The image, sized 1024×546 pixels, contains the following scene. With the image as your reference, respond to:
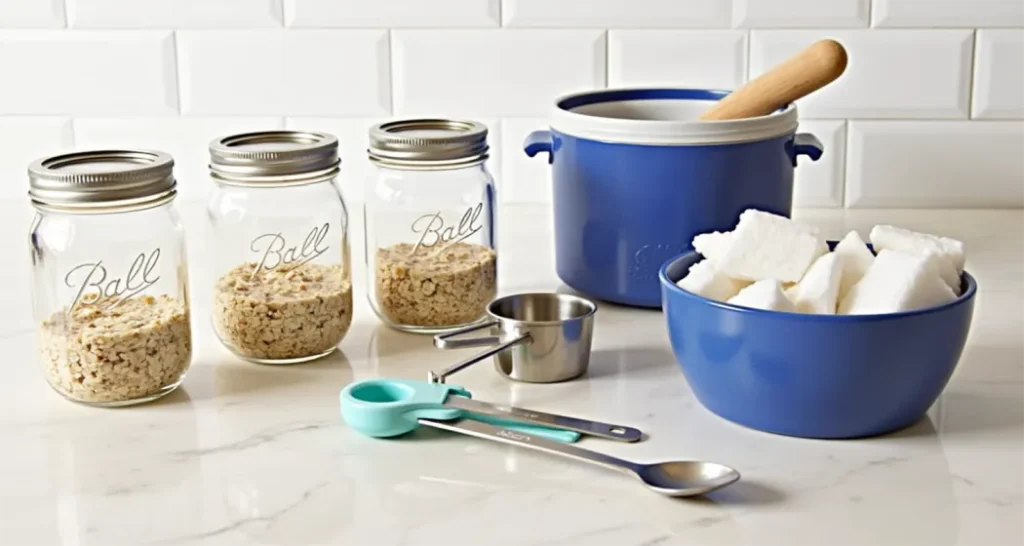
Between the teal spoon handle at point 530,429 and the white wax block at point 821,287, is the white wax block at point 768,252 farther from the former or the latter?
the teal spoon handle at point 530,429

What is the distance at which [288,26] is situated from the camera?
1.68 metres

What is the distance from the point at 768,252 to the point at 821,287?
60mm

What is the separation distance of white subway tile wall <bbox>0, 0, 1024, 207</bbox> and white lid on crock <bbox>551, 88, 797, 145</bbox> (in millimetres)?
281

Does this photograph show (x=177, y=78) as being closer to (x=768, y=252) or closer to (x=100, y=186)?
(x=100, y=186)

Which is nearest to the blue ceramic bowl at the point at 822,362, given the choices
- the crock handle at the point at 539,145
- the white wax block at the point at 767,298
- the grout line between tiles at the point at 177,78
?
the white wax block at the point at 767,298

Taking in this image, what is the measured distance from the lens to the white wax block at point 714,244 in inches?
39.8

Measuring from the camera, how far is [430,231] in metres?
1.22

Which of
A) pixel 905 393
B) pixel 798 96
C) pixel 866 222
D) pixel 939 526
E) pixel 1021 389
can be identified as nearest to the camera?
pixel 939 526

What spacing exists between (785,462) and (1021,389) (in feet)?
0.87

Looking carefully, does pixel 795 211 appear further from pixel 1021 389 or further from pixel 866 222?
pixel 1021 389

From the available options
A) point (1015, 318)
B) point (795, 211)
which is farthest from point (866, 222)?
point (1015, 318)

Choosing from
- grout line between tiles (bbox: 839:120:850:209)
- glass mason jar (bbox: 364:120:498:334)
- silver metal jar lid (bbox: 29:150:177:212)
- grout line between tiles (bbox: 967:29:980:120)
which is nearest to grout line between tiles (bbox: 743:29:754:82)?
grout line between tiles (bbox: 839:120:850:209)

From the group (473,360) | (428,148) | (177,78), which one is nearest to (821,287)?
(473,360)

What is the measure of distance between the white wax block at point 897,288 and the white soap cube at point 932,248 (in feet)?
0.05
